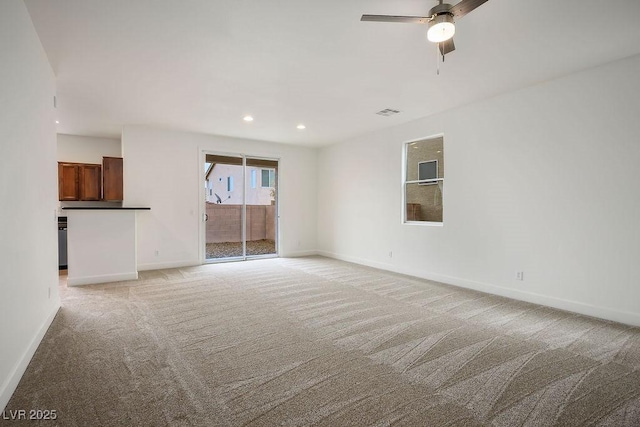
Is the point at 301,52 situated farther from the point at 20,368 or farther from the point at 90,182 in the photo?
the point at 90,182

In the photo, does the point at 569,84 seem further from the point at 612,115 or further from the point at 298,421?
the point at 298,421

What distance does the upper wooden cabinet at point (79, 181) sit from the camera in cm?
634

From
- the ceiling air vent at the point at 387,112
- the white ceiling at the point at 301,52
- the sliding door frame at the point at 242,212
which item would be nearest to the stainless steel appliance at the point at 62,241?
the white ceiling at the point at 301,52

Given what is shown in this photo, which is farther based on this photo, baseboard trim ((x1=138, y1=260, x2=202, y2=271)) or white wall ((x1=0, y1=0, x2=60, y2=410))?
baseboard trim ((x1=138, y1=260, x2=202, y2=271))

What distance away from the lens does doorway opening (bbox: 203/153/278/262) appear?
7.19 meters

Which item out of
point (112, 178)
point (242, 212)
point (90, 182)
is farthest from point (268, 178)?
point (90, 182)

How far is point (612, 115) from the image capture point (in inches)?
131

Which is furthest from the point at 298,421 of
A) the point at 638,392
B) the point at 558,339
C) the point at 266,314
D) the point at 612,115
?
the point at 612,115

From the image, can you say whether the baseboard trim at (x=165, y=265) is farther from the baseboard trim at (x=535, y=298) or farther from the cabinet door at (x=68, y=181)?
the baseboard trim at (x=535, y=298)

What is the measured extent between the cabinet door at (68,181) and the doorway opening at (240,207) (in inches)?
97.7

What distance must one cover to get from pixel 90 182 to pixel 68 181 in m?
0.37

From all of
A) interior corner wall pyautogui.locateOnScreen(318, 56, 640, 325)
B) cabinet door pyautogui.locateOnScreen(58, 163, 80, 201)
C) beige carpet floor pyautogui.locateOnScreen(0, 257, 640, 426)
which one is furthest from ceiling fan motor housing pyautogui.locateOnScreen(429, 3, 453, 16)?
cabinet door pyautogui.locateOnScreen(58, 163, 80, 201)

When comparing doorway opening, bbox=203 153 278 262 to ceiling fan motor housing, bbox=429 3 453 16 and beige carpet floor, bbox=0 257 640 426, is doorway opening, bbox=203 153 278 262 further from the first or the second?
ceiling fan motor housing, bbox=429 3 453 16

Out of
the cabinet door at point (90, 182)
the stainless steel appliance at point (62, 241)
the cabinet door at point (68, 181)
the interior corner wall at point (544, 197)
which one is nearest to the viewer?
the interior corner wall at point (544, 197)
